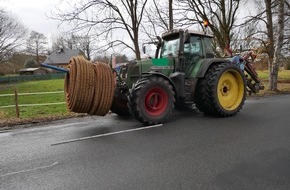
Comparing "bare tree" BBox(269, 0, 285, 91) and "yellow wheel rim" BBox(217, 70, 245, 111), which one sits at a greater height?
"bare tree" BBox(269, 0, 285, 91)

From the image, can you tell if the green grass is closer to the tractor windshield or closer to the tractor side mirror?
the tractor windshield

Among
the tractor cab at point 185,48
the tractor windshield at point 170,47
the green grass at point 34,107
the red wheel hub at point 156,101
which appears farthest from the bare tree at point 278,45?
the green grass at point 34,107

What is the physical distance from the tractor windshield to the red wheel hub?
1.59 m

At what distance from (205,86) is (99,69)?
3029 mm

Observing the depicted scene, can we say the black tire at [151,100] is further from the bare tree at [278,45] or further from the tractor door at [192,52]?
the bare tree at [278,45]

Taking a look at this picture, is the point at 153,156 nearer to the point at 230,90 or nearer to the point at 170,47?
the point at 170,47

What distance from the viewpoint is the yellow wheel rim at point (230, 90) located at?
794 centimetres

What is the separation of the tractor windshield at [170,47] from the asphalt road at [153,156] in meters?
2.13

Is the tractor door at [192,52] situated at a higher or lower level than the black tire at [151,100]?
higher

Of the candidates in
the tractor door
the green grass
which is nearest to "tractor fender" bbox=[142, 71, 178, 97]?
the tractor door

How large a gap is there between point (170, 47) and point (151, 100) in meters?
2.12

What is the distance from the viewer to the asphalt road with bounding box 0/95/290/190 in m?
3.65

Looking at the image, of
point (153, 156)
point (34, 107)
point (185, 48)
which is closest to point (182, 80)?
point (185, 48)

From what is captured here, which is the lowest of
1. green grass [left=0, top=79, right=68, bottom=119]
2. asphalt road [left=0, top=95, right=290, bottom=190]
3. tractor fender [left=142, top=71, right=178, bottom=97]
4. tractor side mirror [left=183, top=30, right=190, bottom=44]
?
green grass [left=0, top=79, right=68, bottom=119]
